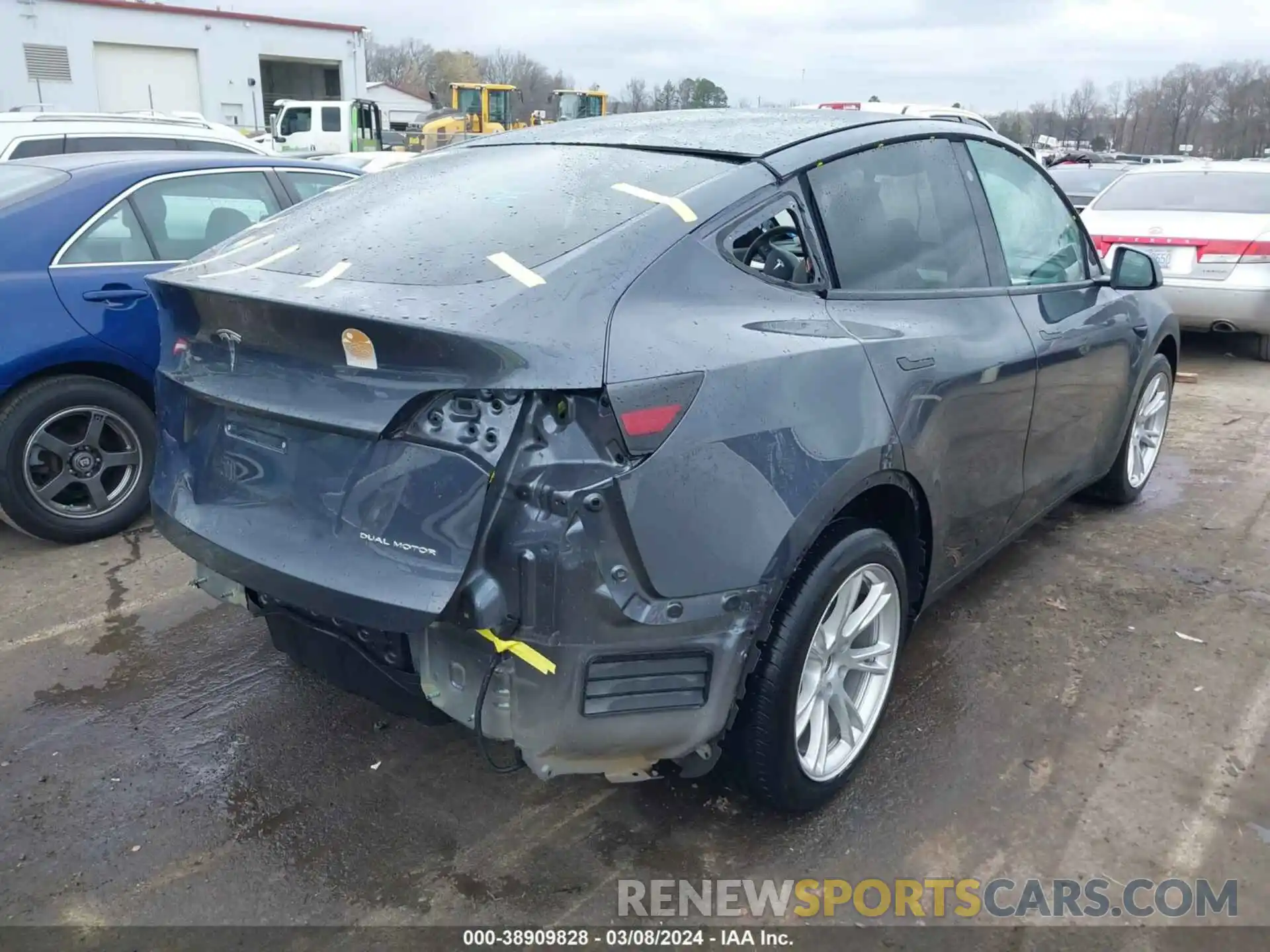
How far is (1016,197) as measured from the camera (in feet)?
12.1

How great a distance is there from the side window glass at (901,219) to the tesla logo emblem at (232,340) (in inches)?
60.7

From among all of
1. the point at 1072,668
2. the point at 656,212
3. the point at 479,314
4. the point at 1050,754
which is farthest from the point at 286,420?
the point at 1072,668

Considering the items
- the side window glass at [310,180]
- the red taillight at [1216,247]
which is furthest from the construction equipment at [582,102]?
the side window glass at [310,180]

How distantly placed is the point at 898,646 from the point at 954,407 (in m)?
0.73

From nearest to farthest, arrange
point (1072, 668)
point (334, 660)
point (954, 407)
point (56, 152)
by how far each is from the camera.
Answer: point (334, 660) → point (954, 407) → point (1072, 668) → point (56, 152)

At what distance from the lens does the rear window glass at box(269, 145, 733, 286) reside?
7.66 feet

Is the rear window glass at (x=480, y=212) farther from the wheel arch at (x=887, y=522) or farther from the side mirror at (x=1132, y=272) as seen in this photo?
the side mirror at (x=1132, y=272)

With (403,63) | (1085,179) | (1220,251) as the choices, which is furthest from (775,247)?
(403,63)

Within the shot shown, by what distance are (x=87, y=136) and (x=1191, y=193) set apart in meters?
9.25

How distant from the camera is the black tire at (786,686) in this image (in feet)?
7.88

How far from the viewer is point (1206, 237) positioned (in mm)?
7891

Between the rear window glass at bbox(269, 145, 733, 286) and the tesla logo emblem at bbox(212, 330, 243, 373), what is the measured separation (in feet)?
0.64

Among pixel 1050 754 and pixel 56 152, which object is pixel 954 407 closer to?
pixel 1050 754

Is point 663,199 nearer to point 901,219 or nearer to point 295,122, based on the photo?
point 901,219
